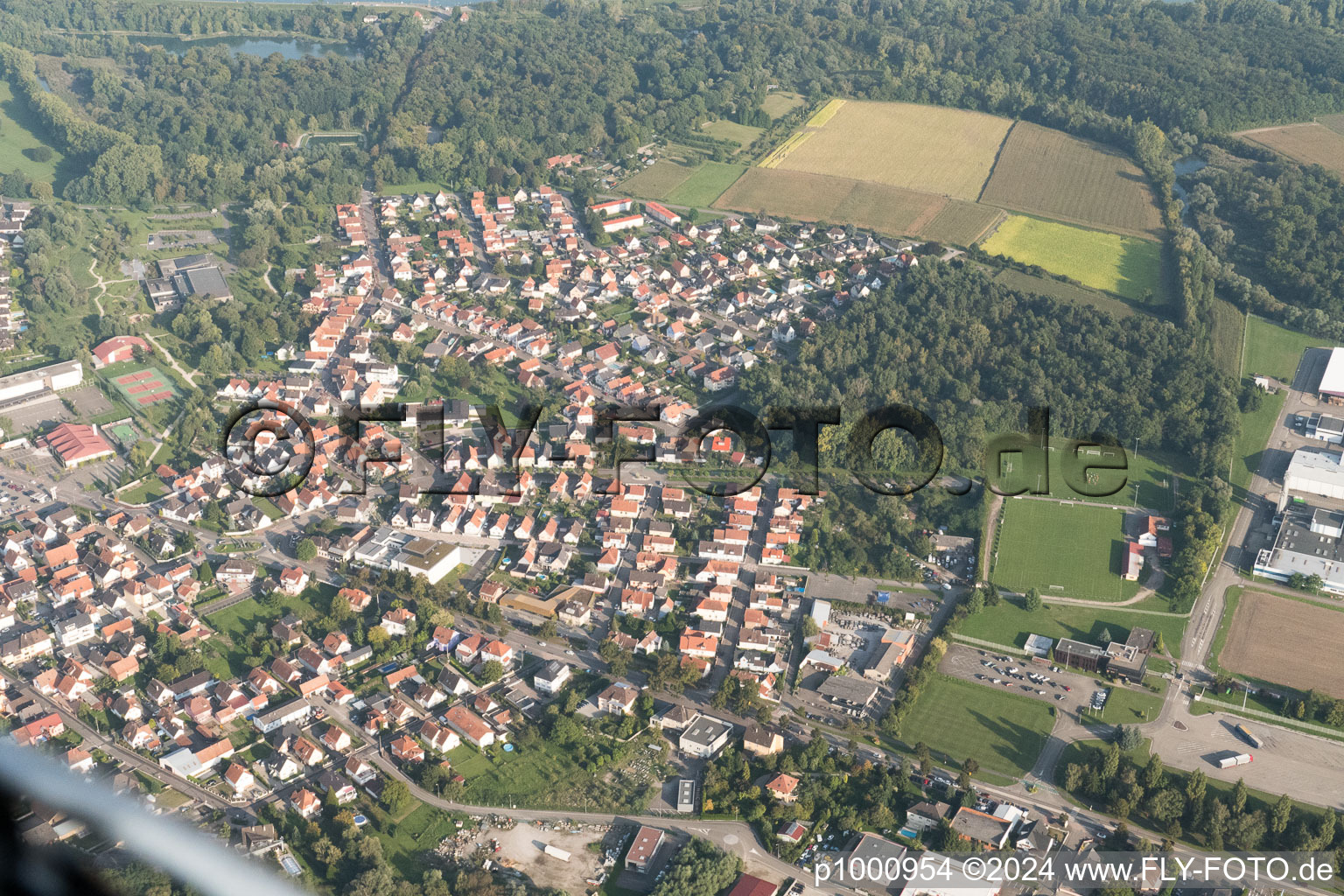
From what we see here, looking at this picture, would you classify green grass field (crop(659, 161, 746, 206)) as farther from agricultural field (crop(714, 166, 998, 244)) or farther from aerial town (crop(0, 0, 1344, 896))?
agricultural field (crop(714, 166, 998, 244))

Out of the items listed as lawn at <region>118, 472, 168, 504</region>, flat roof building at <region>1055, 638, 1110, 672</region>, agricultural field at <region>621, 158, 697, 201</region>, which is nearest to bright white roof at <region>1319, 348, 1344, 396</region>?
flat roof building at <region>1055, 638, 1110, 672</region>

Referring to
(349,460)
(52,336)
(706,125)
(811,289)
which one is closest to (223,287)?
(52,336)

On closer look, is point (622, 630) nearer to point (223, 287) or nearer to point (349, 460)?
point (349, 460)

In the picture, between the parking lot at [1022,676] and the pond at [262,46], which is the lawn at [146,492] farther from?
the pond at [262,46]

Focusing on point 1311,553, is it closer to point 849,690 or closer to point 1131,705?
point 1131,705

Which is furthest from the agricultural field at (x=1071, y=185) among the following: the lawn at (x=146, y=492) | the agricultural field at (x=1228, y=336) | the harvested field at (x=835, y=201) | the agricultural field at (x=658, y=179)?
the lawn at (x=146, y=492)

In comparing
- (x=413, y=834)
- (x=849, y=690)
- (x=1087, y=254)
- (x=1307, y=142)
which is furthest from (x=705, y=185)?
(x=413, y=834)
